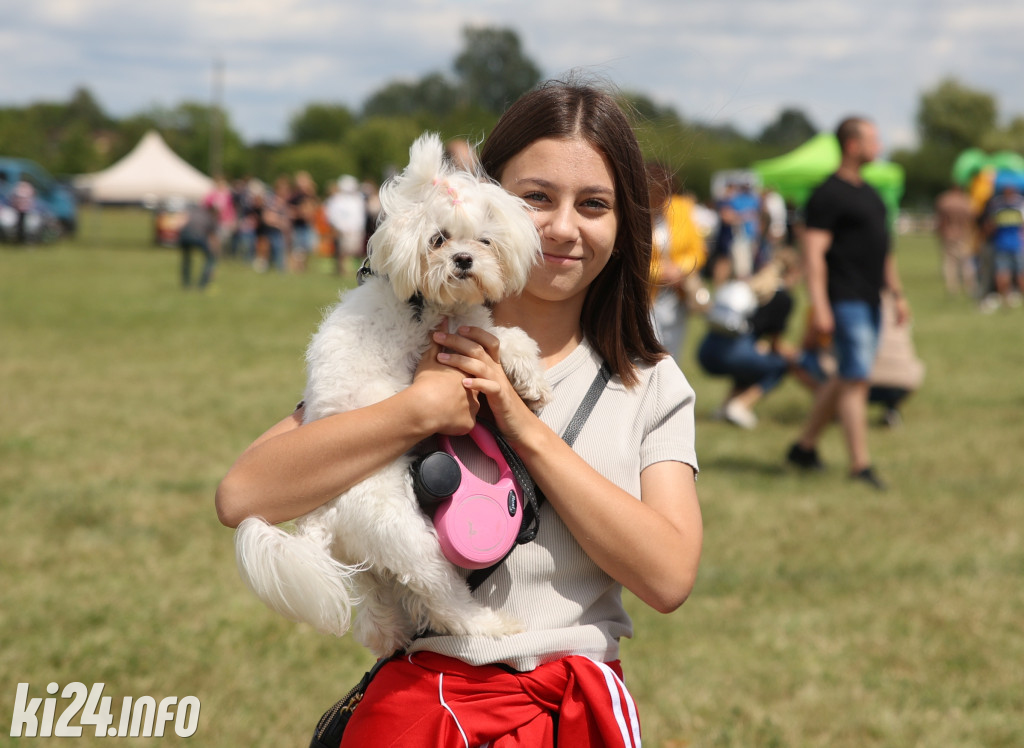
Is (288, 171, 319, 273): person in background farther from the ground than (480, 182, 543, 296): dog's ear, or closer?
closer

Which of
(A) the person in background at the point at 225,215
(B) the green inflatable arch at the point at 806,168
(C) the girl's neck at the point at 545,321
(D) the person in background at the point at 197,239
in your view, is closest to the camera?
(C) the girl's neck at the point at 545,321

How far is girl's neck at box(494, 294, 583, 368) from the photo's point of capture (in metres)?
2.09

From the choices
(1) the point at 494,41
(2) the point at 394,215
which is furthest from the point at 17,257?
(2) the point at 394,215

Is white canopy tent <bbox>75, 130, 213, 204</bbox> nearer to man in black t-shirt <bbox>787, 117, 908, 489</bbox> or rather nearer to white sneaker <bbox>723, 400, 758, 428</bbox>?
white sneaker <bbox>723, 400, 758, 428</bbox>

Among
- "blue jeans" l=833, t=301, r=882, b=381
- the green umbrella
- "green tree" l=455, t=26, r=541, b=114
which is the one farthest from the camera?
the green umbrella

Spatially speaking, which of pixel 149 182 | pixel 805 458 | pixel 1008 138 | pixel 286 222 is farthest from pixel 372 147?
pixel 805 458

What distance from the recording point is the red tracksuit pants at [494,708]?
67.8 inches

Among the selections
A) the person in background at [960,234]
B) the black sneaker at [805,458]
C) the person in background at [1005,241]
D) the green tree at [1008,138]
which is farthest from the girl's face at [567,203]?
the green tree at [1008,138]

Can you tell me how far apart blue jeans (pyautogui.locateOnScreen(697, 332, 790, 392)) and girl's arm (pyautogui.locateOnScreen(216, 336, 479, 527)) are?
7.03 m

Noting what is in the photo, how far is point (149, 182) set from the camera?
34.7 meters

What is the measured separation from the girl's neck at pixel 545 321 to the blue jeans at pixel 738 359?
21.7 ft

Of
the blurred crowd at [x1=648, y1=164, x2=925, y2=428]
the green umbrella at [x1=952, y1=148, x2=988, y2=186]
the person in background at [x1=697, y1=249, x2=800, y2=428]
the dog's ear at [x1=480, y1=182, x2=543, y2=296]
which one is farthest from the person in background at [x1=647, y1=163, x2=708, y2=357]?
the green umbrella at [x1=952, y1=148, x2=988, y2=186]

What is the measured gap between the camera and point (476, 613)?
1.83m

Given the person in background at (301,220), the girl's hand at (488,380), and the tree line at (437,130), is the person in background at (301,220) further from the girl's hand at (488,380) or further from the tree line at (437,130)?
the girl's hand at (488,380)
